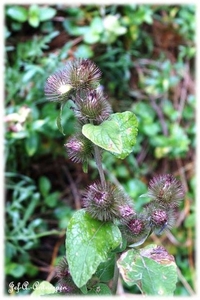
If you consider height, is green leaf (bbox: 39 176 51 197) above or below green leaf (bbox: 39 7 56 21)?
below

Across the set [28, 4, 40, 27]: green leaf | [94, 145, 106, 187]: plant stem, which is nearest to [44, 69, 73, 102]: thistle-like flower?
[94, 145, 106, 187]: plant stem

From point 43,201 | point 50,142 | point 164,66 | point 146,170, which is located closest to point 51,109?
point 50,142

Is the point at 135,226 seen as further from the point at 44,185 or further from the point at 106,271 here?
the point at 44,185

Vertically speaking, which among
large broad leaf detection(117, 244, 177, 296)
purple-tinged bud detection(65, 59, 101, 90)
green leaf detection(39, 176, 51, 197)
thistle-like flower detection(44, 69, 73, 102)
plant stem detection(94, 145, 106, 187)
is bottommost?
green leaf detection(39, 176, 51, 197)

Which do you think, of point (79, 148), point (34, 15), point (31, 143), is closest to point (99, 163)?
point (79, 148)

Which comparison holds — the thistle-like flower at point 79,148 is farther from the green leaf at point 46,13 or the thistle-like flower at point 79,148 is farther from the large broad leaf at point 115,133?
the green leaf at point 46,13

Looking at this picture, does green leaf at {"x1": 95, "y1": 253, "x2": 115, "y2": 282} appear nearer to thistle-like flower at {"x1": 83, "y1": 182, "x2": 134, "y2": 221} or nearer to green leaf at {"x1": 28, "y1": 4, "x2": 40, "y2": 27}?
thistle-like flower at {"x1": 83, "y1": 182, "x2": 134, "y2": 221}

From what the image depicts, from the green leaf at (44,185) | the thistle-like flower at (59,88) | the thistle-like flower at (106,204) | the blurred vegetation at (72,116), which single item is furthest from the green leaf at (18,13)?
the thistle-like flower at (106,204)
